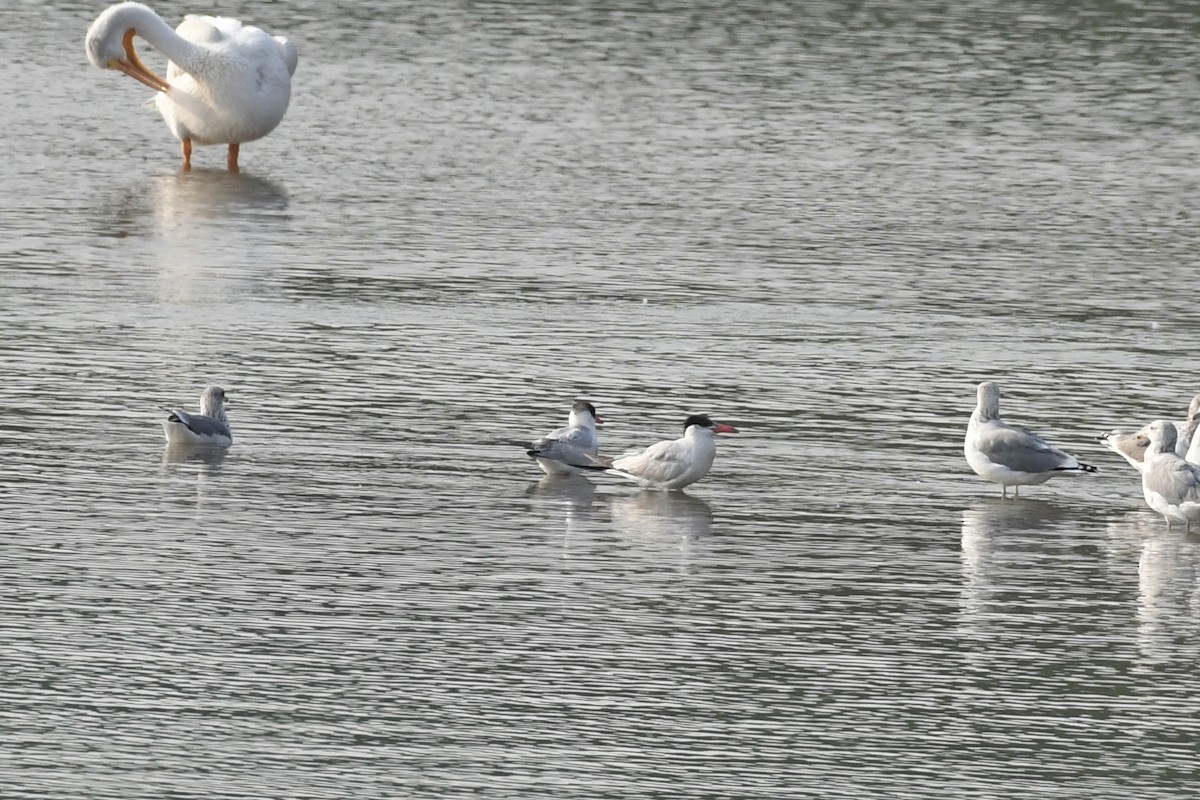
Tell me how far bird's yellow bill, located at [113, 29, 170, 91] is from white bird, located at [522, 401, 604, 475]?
10.8m

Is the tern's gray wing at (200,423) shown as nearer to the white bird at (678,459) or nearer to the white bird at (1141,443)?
the white bird at (678,459)

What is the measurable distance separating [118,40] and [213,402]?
435 inches

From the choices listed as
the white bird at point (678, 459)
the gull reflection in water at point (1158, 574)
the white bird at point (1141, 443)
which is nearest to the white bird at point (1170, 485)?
the gull reflection in water at point (1158, 574)

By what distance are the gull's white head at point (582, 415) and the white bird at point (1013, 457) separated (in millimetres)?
1803

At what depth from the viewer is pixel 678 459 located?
12719mm

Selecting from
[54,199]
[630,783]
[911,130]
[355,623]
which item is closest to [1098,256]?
[911,130]

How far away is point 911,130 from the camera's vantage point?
2394 cm

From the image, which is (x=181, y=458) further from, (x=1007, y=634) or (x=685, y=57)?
(x=685, y=57)

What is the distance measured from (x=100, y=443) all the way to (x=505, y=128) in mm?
11021

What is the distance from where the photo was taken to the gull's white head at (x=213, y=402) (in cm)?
1321

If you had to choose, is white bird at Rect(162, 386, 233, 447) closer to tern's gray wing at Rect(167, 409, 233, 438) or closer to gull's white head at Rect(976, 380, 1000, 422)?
tern's gray wing at Rect(167, 409, 233, 438)

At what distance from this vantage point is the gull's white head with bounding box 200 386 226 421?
43.3ft

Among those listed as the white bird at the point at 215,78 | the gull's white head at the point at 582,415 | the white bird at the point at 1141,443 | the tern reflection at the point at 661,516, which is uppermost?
the white bird at the point at 215,78

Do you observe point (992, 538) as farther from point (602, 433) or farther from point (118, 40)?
point (118, 40)
